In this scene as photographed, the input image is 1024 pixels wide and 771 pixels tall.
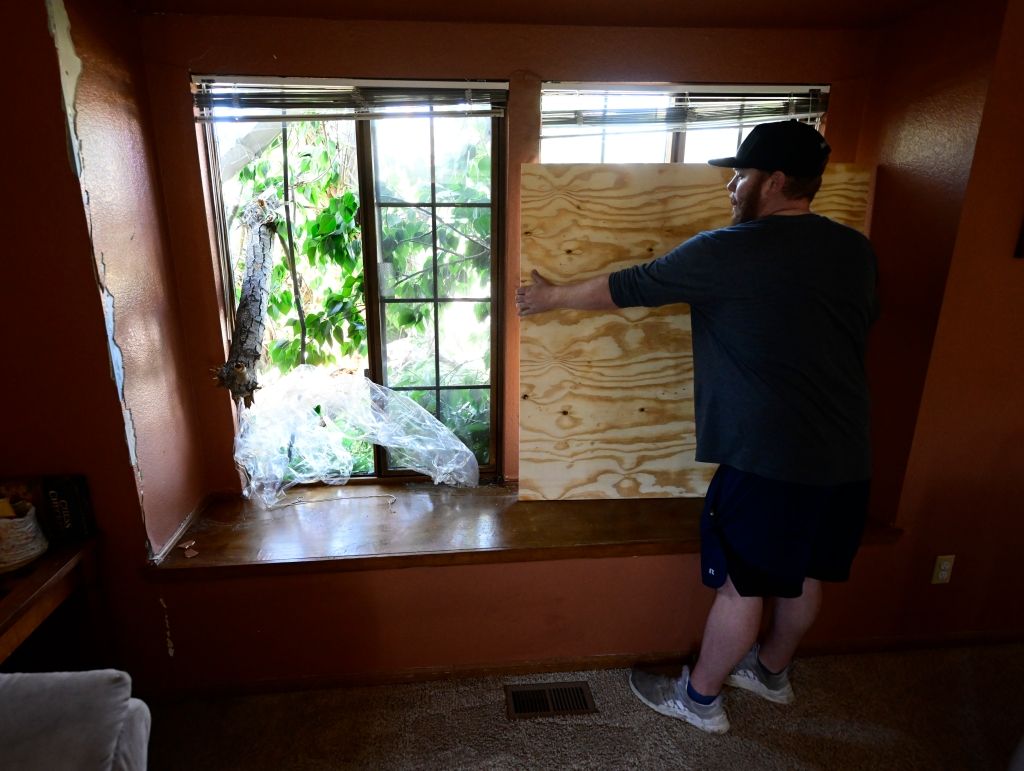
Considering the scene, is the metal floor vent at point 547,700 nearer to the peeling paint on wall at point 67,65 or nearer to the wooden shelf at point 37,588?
the wooden shelf at point 37,588

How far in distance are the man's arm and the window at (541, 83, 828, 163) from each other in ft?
1.48

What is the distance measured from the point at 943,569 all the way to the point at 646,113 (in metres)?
1.79

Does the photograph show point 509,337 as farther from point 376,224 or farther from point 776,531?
point 776,531

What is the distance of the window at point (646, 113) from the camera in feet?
5.53

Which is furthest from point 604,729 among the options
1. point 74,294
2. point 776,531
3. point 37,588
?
point 74,294

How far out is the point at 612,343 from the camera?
1.73 metres

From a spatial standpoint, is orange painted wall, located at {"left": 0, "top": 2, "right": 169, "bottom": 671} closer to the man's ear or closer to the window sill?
the window sill

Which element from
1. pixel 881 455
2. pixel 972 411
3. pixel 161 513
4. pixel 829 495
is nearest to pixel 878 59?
pixel 972 411

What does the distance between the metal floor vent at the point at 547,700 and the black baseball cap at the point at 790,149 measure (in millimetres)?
1586

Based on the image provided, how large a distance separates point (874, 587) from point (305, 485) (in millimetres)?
2006

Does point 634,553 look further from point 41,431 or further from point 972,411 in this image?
point 41,431

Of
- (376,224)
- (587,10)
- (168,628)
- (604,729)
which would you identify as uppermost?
(587,10)

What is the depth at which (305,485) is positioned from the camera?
1.98 meters

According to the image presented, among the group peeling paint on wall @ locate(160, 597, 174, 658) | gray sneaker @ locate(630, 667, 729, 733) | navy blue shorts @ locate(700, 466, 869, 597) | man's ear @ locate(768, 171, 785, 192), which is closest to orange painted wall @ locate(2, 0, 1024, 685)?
peeling paint on wall @ locate(160, 597, 174, 658)
